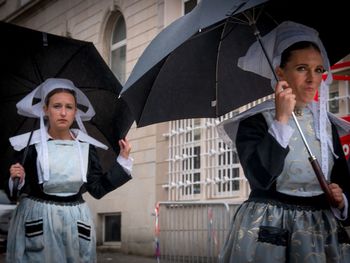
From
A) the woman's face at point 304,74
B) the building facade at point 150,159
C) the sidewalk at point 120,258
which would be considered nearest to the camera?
the woman's face at point 304,74

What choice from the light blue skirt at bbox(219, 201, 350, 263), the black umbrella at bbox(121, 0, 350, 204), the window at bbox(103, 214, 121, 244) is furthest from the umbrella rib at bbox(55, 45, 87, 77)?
the window at bbox(103, 214, 121, 244)

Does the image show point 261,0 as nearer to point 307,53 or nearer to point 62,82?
point 307,53

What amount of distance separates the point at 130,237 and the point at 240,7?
860 cm

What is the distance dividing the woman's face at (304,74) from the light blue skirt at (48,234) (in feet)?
5.98

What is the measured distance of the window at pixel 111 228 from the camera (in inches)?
456

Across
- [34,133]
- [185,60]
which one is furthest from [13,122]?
[185,60]

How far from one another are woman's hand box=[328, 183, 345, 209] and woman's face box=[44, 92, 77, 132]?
211 centimetres

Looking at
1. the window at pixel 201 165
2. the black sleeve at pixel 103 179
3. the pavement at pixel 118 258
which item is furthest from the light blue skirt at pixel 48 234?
the pavement at pixel 118 258

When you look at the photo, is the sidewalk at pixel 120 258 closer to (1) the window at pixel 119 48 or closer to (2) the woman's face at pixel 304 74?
(1) the window at pixel 119 48

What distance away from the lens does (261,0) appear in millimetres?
2580

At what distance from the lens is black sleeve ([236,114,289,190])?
265cm

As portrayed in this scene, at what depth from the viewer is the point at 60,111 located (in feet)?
13.9

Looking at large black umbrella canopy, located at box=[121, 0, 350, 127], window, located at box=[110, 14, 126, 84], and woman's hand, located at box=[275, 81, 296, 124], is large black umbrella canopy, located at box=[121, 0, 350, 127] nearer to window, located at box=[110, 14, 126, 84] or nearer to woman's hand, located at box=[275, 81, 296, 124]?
woman's hand, located at box=[275, 81, 296, 124]

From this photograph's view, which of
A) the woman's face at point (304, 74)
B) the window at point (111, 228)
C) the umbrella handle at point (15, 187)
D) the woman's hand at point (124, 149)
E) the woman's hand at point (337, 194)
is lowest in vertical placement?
the window at point (111, 228)
